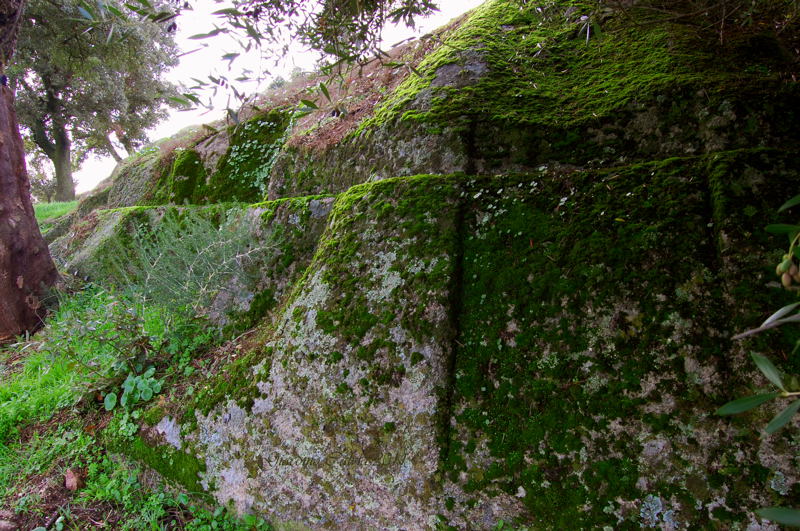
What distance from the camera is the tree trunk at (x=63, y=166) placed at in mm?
17547

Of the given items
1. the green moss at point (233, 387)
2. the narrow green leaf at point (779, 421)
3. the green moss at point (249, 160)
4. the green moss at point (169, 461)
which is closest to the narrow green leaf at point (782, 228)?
the narrow green leaf at point (779, 421)

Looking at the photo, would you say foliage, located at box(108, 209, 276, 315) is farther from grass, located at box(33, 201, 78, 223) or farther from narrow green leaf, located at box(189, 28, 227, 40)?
grass, located at box(33, 201, 78, 223)

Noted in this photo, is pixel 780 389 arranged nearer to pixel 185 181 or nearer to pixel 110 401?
pixel 110 401

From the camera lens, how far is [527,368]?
200 cm

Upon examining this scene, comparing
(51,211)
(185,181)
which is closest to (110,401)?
(185,181)

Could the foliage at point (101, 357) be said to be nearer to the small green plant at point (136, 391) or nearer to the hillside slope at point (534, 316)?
the small green plant at point (136, 391)

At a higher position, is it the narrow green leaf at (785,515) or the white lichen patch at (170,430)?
the narrow green leaf at (785,515)

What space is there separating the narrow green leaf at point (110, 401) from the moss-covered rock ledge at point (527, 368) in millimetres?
789

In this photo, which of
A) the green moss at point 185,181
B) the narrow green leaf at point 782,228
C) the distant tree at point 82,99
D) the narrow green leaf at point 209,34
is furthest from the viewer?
the distant tree at point 82,99

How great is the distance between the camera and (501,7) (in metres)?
4.09

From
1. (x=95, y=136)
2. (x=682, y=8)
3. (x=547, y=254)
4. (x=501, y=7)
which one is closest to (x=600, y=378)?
(x=547, y=254)

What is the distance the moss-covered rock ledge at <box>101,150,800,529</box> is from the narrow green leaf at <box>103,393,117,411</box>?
2.59 ft

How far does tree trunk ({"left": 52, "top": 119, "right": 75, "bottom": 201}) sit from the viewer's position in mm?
17547

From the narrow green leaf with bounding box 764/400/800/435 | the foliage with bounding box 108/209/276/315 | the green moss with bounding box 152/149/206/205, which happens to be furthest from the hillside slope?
the green moss with bounding box 152/149/206/205
